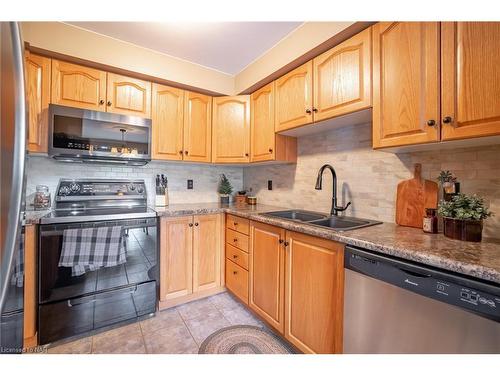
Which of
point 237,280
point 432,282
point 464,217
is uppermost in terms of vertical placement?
point 464,217

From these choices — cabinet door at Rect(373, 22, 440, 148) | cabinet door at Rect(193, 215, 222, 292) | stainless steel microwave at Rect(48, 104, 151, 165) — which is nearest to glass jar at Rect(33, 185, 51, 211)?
stainless steel microwave at Rect(48, 104, 151, 165)

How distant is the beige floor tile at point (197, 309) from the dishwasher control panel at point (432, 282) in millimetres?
1380

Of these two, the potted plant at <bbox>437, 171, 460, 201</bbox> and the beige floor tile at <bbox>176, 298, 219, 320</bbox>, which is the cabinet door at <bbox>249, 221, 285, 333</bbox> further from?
the potted plant at <bbox>437, 171, 460, 201</bbox>

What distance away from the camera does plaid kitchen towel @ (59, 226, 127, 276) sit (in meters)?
1.50

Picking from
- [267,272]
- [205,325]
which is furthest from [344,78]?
[205,325]

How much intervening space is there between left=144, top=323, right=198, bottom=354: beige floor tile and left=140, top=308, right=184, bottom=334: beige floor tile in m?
0.04

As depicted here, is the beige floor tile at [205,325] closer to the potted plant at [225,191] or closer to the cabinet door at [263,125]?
the potted plant at [225,191]

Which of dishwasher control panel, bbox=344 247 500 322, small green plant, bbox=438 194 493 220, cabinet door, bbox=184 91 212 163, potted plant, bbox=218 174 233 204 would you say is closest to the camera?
dishwasher control panel, bbox=344 247 500 322

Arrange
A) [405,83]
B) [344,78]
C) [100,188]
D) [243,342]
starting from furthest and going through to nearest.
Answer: [100,188], [243,342], [344,78], [405,83]

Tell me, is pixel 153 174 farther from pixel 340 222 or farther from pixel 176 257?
pixel 340 222

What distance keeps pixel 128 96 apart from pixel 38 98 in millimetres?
607

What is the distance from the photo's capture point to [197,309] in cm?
196

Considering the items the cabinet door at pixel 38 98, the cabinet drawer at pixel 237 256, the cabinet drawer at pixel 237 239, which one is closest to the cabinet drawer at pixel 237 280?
the cabinet drawer at pixel 237 256
